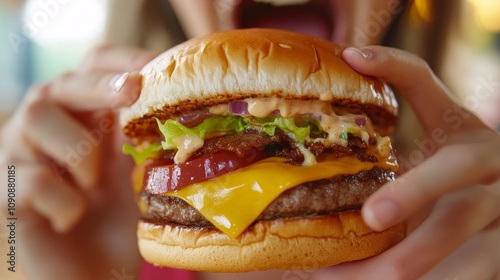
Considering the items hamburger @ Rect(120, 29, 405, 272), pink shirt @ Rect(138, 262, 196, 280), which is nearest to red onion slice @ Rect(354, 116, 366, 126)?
hamburger @ Rect(120, 29, 405, 272)

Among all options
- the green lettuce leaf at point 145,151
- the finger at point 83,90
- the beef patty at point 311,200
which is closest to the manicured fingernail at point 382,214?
the beef patty at point 311,200

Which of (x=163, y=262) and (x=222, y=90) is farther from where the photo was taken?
(x=163, y=262)

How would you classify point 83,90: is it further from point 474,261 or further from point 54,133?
point 474,261

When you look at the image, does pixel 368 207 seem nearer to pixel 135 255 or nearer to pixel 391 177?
pixel 391 177

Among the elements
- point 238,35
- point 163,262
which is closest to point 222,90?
point 238,35

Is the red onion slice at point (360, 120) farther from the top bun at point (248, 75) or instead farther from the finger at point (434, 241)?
the finger at point (434, 241)

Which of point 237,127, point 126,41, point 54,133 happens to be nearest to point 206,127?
point 237,127
